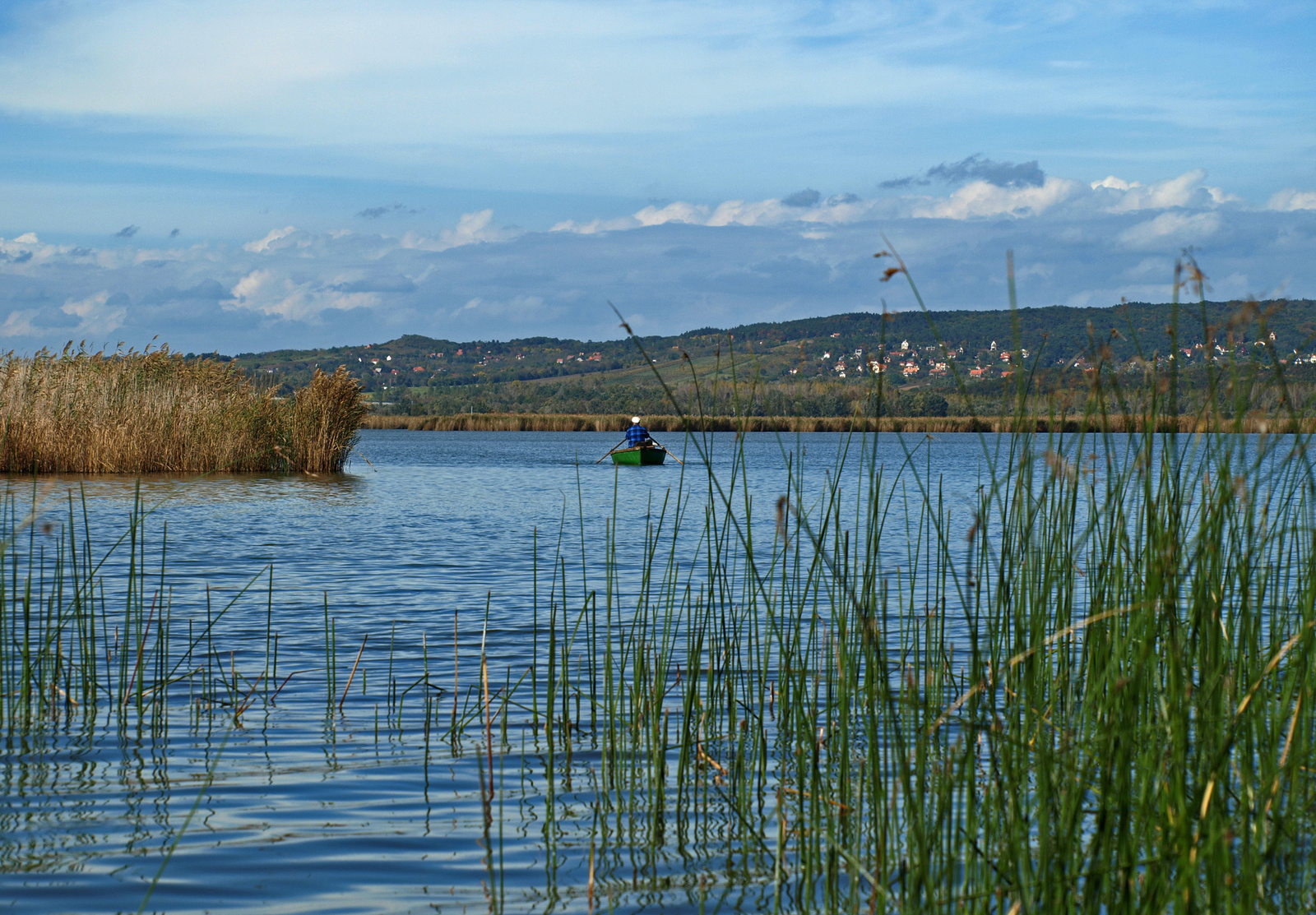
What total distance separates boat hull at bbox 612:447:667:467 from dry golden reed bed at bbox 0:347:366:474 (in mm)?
9633

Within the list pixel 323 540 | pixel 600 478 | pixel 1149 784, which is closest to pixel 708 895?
pixel 1149 784

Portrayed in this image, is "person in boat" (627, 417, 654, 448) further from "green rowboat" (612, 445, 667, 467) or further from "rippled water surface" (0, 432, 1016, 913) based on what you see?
"rippled water surface" (0, 432, 1016, 913)

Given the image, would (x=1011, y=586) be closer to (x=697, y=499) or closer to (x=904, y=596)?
(x=904, y=596)

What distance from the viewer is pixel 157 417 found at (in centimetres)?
2003

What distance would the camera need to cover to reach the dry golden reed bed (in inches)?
736

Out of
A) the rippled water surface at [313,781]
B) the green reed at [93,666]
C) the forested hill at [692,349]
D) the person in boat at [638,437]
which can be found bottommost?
the rippled water surface at [313,781]

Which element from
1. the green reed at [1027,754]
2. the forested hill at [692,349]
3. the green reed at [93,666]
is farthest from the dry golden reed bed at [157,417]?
the forested hill at [692,349]

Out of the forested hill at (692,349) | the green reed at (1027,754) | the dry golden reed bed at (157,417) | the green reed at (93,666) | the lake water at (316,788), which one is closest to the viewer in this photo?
the green reed at (1027,754)

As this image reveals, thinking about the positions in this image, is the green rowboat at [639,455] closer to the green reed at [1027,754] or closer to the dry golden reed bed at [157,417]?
the dry golden reed bed at [157,417]

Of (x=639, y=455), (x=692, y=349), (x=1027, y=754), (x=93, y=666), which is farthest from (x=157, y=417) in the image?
(x=692, y=349)

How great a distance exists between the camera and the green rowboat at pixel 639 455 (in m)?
31.7

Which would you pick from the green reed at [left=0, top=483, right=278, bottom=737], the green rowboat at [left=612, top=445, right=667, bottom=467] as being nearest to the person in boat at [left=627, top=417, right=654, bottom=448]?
the green rowboat at [left=612, top=445, right=667, bottom=467]

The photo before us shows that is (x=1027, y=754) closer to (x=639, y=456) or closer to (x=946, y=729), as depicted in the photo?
(x=946, y=729)

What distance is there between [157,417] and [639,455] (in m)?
14.8
